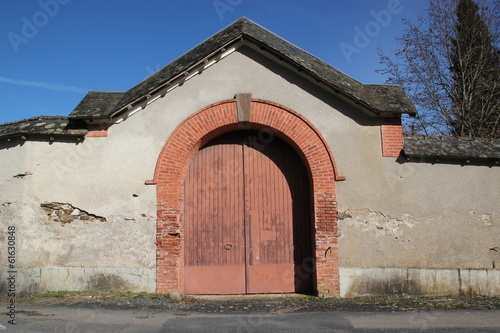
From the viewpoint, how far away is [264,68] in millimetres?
8078

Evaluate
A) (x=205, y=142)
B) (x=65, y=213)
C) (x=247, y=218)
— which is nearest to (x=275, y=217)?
(x=247, y=218)

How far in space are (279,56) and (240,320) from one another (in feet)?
17.2

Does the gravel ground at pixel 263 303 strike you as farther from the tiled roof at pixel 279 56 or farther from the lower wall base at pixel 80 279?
the tiled roof at pixel 279 56

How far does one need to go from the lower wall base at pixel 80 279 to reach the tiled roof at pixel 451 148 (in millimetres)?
5916

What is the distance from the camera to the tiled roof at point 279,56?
768cm

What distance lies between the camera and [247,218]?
26.1 ft

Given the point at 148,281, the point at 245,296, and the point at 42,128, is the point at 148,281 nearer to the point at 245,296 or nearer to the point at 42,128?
the point at 245,296

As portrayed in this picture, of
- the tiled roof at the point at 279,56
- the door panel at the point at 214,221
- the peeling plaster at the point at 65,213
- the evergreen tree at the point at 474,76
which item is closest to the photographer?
the peeling plaster at the point at 65,213

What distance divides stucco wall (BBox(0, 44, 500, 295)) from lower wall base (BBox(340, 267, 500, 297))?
0.16m

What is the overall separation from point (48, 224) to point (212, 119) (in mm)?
3954

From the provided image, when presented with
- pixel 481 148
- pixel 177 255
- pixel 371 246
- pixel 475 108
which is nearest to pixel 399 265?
pixel 371 246

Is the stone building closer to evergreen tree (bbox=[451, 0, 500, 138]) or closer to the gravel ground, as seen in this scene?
the gravel ground

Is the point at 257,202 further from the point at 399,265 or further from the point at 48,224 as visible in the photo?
the point at 48,224

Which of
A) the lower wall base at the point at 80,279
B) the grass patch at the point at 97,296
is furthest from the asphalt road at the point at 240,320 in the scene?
the lower wall base at the point at 80,279
